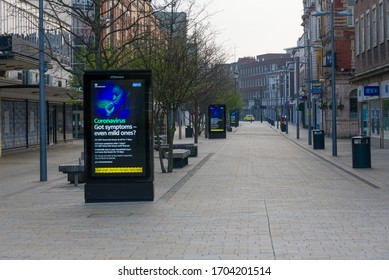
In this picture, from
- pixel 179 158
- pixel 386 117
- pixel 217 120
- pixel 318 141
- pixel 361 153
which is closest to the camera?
pixel 361 153

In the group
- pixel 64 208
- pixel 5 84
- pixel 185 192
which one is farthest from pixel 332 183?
pixel 5 84

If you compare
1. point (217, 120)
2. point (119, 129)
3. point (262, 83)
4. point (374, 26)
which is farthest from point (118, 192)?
point (262, 83)

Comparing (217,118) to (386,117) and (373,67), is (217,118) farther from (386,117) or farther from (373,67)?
(386,117)

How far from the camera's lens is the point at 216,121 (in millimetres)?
60250

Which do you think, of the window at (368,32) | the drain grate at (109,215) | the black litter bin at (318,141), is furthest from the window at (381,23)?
the drain grate at (109,215)

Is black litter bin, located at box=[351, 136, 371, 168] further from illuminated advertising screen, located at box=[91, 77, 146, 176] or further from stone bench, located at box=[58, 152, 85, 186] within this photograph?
illuminated advertising screen, located at box=[91, 77, 146, 176]

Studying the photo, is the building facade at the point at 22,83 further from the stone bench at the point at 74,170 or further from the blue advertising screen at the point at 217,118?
the blue advertising screen at the point at 217,118

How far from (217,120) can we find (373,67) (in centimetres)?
2114

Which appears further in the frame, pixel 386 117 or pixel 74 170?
pixel 386 117

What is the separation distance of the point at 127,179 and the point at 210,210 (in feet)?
7.12

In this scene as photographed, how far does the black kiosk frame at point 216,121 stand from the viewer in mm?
59816

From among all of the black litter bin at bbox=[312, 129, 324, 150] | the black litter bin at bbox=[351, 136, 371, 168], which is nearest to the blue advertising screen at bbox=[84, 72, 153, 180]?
the black litter bin at bbox=[351, 136, 371, 168]

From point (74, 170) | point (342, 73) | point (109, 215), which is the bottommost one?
point (109, 215)

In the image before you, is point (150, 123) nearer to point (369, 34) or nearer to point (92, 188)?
point (92, 188)
